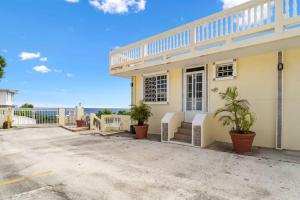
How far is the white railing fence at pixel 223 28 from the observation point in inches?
192

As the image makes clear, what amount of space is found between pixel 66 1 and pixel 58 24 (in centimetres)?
204

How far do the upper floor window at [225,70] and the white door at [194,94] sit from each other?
0.60m

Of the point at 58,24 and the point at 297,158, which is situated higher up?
the point at 58,24

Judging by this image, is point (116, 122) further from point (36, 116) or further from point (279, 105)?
point (279, 105)

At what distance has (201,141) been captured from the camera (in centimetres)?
623

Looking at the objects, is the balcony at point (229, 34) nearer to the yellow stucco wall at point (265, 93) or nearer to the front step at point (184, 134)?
the yellow stucco wall at point (265, 93)

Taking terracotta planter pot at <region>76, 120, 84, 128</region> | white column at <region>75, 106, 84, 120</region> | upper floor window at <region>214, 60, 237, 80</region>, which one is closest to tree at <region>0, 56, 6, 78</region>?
white column at <region>75, 106, 84, 120</region>

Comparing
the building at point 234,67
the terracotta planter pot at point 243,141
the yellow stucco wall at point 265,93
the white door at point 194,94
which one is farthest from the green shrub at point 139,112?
the terracotta planter pot at point 243,141

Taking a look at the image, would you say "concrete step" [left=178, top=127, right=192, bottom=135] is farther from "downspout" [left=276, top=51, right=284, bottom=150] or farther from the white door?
"downspout" [left=276, top=51, right=284, bottom=150]

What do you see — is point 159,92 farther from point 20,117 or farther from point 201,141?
point 20,117

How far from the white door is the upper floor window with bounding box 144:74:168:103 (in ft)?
4.02

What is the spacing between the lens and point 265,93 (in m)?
6.09

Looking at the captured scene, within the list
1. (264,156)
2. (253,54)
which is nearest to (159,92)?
(253,54)

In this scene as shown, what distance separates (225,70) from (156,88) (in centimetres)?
357
